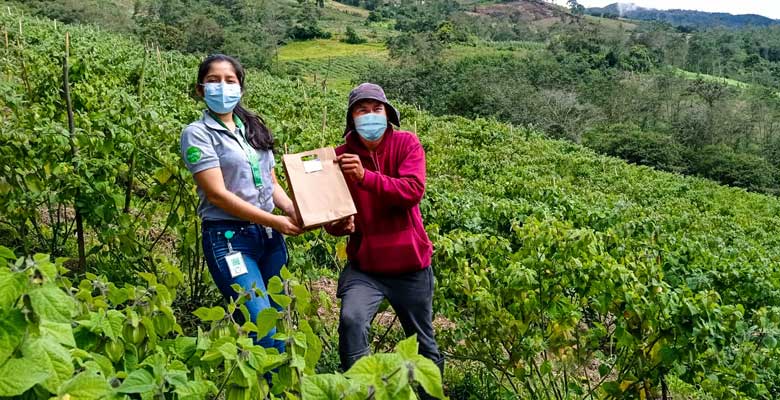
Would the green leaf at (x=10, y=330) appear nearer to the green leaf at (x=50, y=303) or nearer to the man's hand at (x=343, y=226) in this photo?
the green leaf at (x=50, y=303)

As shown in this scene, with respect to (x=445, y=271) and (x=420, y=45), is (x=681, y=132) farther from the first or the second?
(x=445, y=271)

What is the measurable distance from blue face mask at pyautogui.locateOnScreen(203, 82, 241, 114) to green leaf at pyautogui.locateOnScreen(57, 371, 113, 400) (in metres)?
1.90

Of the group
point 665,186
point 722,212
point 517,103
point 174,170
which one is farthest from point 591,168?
point 517,103

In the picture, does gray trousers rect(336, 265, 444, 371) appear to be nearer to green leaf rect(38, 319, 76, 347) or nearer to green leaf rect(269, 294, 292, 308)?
green leaf rect(269, 294, 292, 308)

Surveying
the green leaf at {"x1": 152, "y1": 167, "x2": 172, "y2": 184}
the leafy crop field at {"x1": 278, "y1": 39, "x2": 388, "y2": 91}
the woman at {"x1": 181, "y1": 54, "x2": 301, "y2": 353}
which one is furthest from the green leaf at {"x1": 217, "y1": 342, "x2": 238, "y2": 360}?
the leafy crop field at {"x1": 278, "y1": 39, "x2": 388, "y2": 91}

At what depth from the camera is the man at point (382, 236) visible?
2.70 metres

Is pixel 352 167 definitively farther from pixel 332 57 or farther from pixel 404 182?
pixel 332 57

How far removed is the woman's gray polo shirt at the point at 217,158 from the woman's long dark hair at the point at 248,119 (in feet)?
0.26

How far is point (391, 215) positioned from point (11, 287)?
6.38 feet

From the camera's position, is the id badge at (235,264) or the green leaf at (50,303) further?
the id badge at (235,264)

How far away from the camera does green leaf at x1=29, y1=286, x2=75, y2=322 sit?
98cm

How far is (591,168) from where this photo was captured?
1981cm

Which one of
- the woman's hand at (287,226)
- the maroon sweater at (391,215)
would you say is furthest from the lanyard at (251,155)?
the maroon sweater at (391,215)

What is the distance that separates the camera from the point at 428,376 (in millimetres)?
1021
